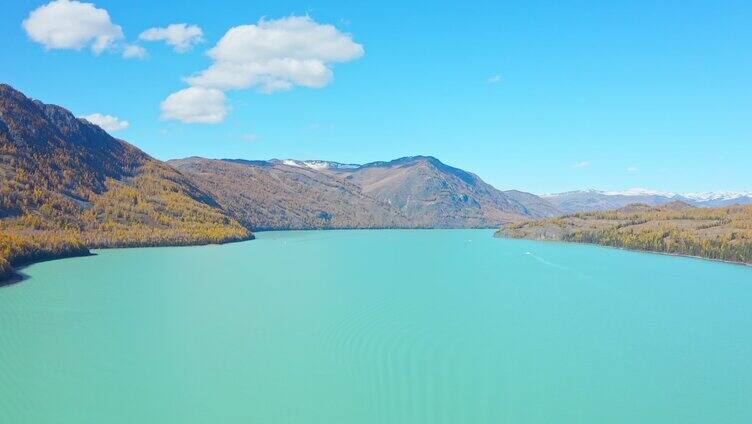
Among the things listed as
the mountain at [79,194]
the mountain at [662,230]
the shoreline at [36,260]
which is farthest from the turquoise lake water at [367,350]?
the mountain at [662,230]

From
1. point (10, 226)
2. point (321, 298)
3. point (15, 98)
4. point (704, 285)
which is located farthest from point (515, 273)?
point (15, 98)

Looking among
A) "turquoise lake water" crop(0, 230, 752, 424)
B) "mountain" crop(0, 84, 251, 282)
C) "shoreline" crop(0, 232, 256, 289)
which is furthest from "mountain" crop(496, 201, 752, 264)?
"shoreline" crop(0, 232, 256, 289)

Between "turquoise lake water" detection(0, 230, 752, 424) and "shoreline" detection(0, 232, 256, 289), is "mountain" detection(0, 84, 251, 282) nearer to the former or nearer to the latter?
"shoreline" detection(0, 232, 256, 289)

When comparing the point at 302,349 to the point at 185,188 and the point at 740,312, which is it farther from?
the point at 185,188

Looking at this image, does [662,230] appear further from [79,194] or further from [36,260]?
[79,194]

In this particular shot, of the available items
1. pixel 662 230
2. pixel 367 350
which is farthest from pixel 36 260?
pixel 662 230
